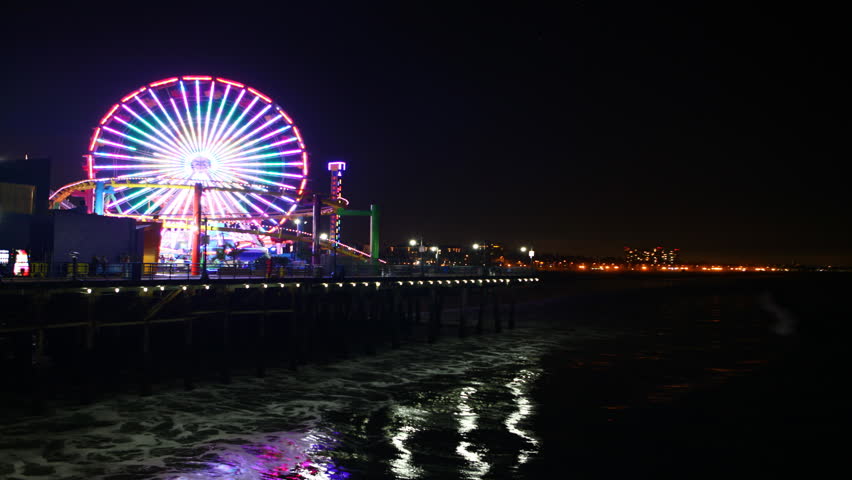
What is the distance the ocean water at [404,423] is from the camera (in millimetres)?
15633

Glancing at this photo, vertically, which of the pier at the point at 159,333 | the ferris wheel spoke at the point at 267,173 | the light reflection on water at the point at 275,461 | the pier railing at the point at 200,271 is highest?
the ferris wheel spoke at the point at 267,173

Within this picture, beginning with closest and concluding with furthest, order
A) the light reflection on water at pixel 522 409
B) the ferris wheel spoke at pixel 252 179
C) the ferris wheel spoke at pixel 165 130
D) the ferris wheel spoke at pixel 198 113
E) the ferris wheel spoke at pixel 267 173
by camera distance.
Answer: the light reflection on water at pixel 522 409 < the ferris wheel spoke at pixel 165 130 < the ferris wheel spoke at pixel 198 113 < the ferris wheel spoke at pixel 252 179 < the ferris wheel spoke at pixel 267 173

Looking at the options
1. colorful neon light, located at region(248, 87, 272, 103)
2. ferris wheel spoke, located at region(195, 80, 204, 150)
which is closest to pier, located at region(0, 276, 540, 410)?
ferris wheel spoke, located at region(195, 80, 204, 150)

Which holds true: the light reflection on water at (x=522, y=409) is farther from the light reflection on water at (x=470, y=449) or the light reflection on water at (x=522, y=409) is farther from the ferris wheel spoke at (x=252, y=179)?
the ferris wheel spoke at (x=252, y=179)

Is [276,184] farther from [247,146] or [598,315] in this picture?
[598,315]

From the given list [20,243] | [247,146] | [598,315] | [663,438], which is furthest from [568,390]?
[598,315]

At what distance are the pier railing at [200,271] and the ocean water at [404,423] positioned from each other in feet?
15.8

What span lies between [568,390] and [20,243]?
81.1 feet

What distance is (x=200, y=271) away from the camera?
3061 centimetres

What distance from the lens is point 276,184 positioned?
49.6 m

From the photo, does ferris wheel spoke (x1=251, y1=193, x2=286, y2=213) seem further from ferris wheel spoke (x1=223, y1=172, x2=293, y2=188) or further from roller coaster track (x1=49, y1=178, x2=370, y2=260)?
ferris wheel spoke (x1=223, y1=172, x2=293, y2=188)

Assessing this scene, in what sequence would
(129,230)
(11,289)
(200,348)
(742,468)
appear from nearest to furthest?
1. (742,468)
2. (11,289)
3. (200,348)
4. (129,230)

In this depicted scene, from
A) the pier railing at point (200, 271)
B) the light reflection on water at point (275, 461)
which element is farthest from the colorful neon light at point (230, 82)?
the light reflection on water at point (275, 461)

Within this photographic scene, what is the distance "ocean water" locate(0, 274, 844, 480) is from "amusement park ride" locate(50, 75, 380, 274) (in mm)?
18129
